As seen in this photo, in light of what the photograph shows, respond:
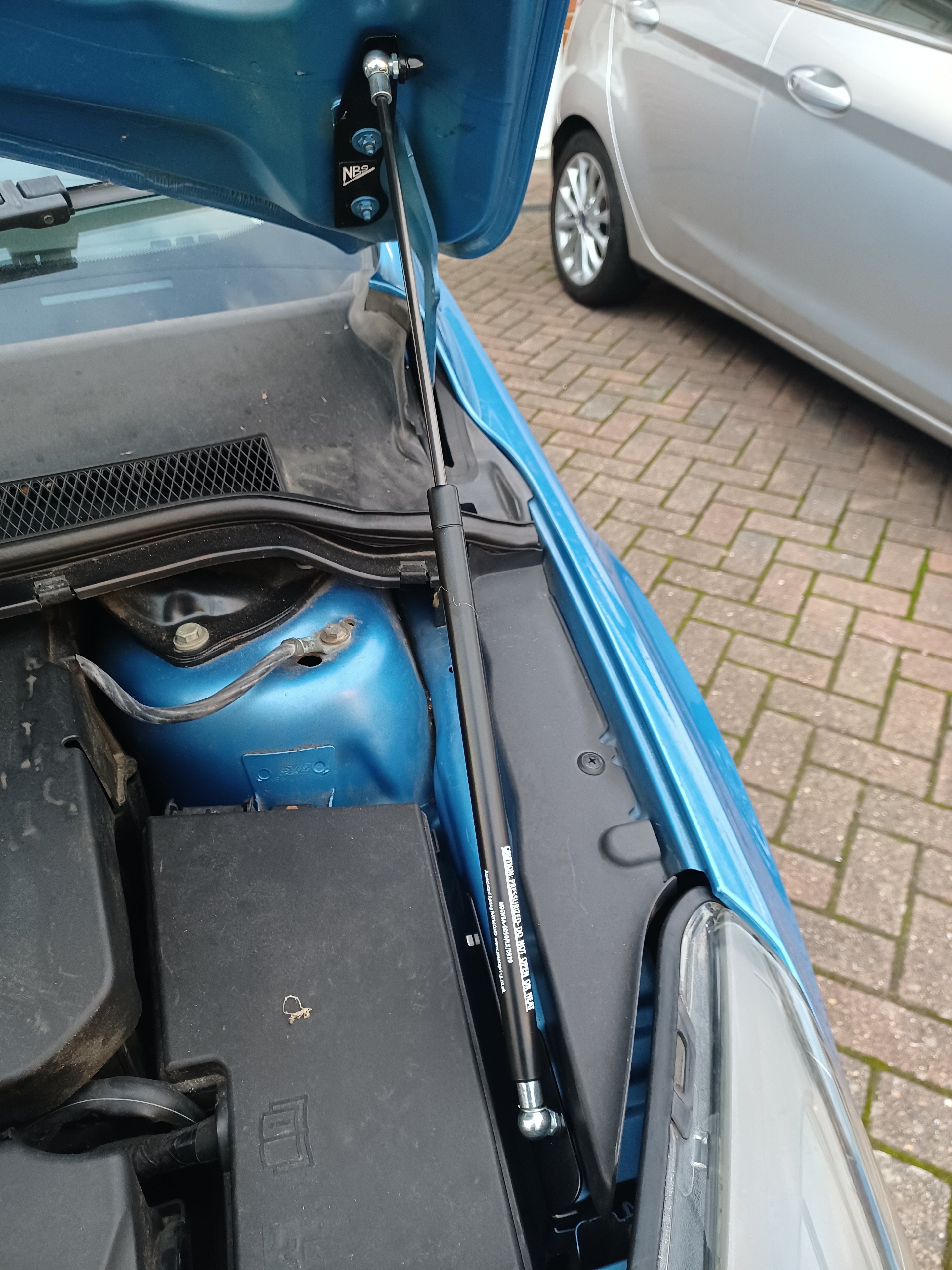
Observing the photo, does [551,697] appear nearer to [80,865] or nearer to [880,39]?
[80,865]

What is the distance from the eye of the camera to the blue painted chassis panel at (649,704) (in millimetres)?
1063

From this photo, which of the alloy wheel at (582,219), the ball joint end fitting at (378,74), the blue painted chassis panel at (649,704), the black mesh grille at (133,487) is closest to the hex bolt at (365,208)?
the ball joint end fitting at (378,74)

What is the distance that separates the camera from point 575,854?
1043mm

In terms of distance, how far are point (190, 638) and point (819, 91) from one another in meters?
2.66

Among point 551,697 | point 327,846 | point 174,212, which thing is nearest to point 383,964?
point 327,846

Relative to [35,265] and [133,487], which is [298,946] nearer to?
[133,487]

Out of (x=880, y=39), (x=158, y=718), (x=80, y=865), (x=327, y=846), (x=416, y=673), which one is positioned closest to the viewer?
(x=80, y=865)

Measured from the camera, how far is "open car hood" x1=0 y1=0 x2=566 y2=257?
89 cm

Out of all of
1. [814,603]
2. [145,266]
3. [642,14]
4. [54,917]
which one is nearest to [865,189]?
[814,603]

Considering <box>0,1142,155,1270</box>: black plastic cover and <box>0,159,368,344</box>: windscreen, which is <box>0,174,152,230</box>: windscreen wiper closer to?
<box>0,159,368,344</box>: windscreen

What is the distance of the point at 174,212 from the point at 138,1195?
5.60 feet

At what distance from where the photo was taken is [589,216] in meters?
4.02

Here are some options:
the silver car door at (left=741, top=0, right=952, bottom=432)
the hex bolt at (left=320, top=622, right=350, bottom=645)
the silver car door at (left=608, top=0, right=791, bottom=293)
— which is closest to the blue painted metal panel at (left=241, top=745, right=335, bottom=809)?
the hex bolt at (left=320, top=622, right=350, bottom=645)

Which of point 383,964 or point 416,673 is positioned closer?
point 383,964
